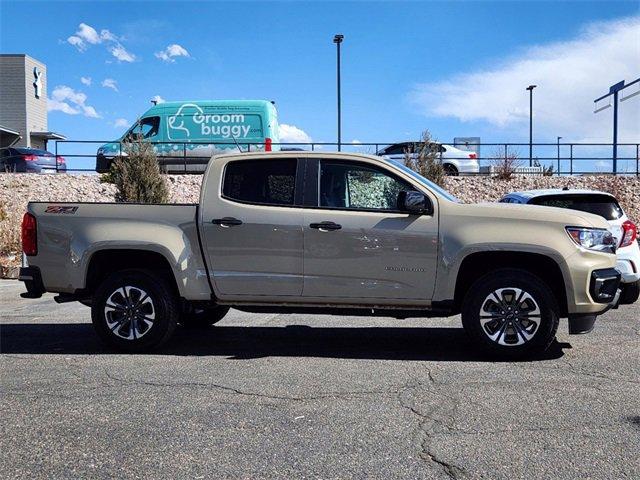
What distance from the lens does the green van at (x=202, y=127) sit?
74.3 feet

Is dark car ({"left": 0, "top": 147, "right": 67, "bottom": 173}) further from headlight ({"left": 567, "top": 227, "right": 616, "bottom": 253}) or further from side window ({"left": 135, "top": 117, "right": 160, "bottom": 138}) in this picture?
headlight ({"left": 567, "top": 227, "right": 616, "bottom": 253})

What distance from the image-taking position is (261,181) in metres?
6.27

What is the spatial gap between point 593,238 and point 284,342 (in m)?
3.23

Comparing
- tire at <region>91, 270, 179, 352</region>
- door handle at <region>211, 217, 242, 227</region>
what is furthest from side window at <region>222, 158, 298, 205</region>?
tire at <region>91, 270, 179, 352</region>

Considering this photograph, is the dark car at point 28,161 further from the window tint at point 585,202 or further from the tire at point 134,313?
the window tint at point 585,202

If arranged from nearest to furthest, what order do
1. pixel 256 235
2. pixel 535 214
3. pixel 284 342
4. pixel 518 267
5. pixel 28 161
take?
pixel 535 214 → pixel 518 267 → pixel 256 235 → pixel 284 342 → pixel 28 161

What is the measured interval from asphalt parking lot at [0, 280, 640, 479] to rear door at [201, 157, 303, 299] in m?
0.71

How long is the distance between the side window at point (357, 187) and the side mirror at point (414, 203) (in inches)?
6.3

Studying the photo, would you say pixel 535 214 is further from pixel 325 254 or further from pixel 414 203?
pixel 325 254

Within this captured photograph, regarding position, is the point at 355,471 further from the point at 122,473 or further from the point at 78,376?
the point at 78,376

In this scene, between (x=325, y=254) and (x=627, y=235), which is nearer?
(x=325, y=254)

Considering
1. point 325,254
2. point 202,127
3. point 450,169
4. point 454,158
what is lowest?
point 325,254

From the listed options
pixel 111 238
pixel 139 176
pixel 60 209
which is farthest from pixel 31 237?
pixel 139 176

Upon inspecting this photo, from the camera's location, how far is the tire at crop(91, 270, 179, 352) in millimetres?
6133
